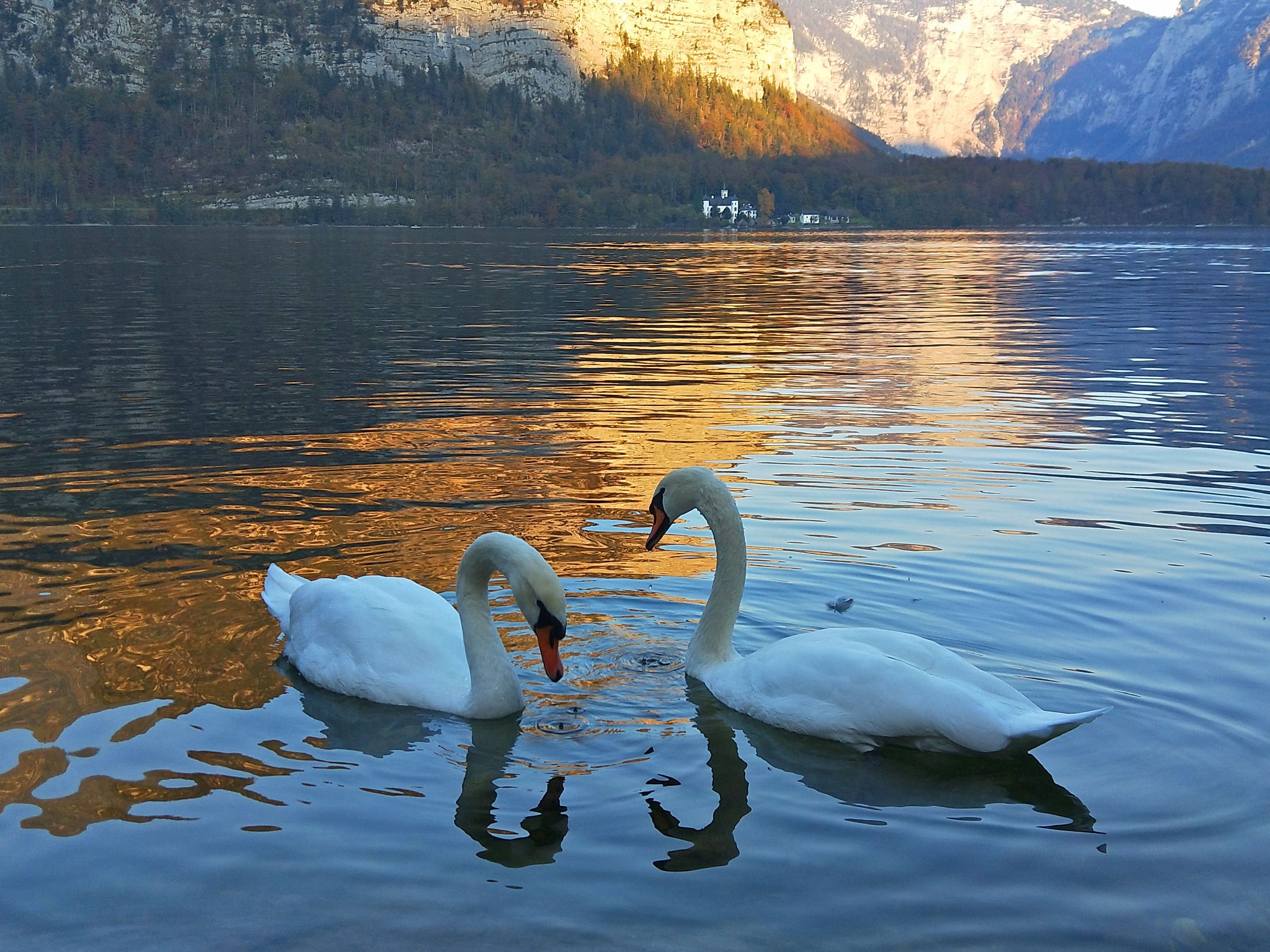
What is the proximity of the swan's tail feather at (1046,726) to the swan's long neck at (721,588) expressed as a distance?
2377 millimetres

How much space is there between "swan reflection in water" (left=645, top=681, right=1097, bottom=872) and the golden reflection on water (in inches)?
22.0

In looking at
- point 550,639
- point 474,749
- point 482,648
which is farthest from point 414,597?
point 550,639

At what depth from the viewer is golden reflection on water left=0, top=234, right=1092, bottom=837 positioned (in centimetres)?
849

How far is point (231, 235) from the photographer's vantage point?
446 ft

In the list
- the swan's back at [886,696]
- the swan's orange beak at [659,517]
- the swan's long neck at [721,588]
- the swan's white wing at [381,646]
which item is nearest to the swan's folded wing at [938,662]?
the swan's back at [886,696]

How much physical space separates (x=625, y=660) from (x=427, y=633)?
1.49m

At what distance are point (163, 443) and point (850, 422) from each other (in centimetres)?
1011

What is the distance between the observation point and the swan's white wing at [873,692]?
288 inches

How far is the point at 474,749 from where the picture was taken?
26.1 feet

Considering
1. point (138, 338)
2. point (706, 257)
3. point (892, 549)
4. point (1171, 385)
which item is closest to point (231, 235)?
point (706, 257)

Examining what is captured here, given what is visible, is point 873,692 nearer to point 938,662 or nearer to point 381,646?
point 938,662

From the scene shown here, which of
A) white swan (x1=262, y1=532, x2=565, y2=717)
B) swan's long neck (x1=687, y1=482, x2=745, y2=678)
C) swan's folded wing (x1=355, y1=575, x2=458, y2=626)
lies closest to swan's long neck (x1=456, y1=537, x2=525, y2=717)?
white swan (x1=262, y1=532, x2=565, y2=717)

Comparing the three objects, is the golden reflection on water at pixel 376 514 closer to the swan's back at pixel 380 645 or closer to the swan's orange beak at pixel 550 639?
the swan's back at pixel 380 645

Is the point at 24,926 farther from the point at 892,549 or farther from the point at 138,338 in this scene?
the point at 138,338
